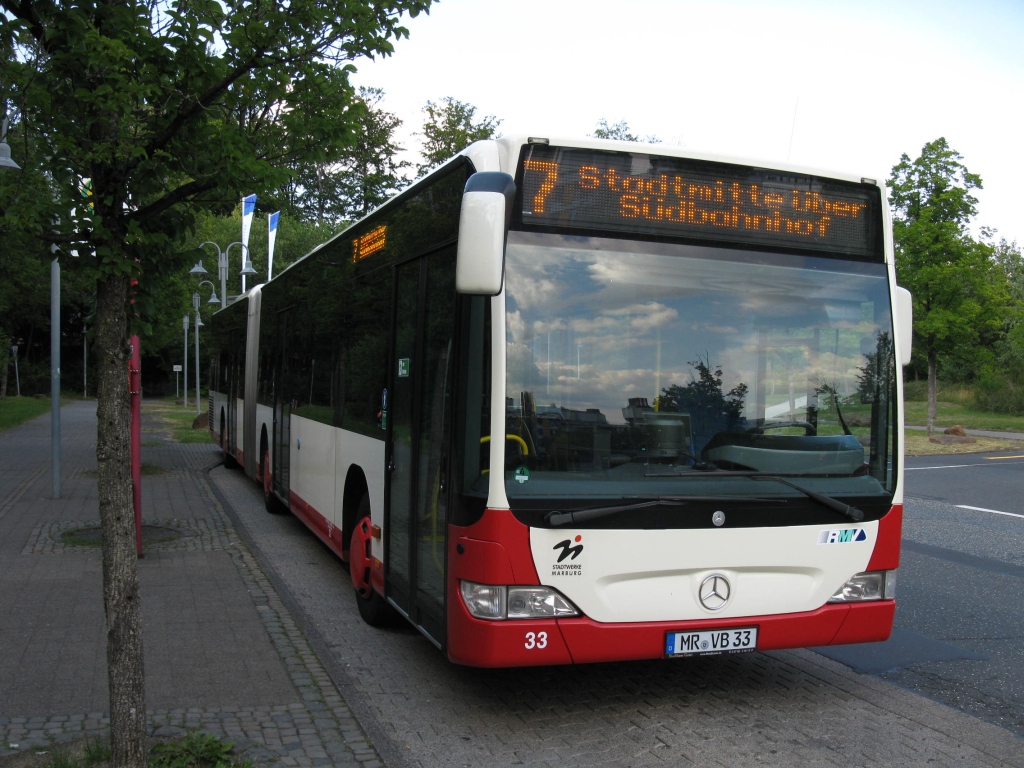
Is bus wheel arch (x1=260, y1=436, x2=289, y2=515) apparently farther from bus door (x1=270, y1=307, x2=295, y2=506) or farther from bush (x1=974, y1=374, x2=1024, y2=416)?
bush (x1=974, y1=374, x2=1024, y2=416)

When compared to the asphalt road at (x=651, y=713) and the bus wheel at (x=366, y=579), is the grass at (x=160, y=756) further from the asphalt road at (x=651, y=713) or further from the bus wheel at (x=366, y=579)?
the bus wheel at (x=366, y=579)

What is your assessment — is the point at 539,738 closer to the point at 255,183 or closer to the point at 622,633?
the point at 622,633

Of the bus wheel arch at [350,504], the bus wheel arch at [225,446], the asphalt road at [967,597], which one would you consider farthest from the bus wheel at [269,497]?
the asphalt road at [967,597]

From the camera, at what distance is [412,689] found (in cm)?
559

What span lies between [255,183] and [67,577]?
5208mm

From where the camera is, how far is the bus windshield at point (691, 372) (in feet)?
15.4

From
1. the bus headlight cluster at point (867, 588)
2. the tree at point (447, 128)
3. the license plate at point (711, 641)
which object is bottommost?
the license plate at point (711, 641)

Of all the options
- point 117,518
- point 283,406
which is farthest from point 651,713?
point 283,406

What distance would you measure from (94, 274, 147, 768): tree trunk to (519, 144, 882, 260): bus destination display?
1999mm

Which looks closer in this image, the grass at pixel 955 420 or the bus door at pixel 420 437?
the bus door at pixel 420 437

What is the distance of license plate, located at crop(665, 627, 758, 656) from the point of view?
483 cm

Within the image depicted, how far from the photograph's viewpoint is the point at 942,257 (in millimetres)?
24641

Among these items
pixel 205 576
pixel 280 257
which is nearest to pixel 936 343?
pixel 205 576

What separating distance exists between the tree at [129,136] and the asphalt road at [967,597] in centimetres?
453
